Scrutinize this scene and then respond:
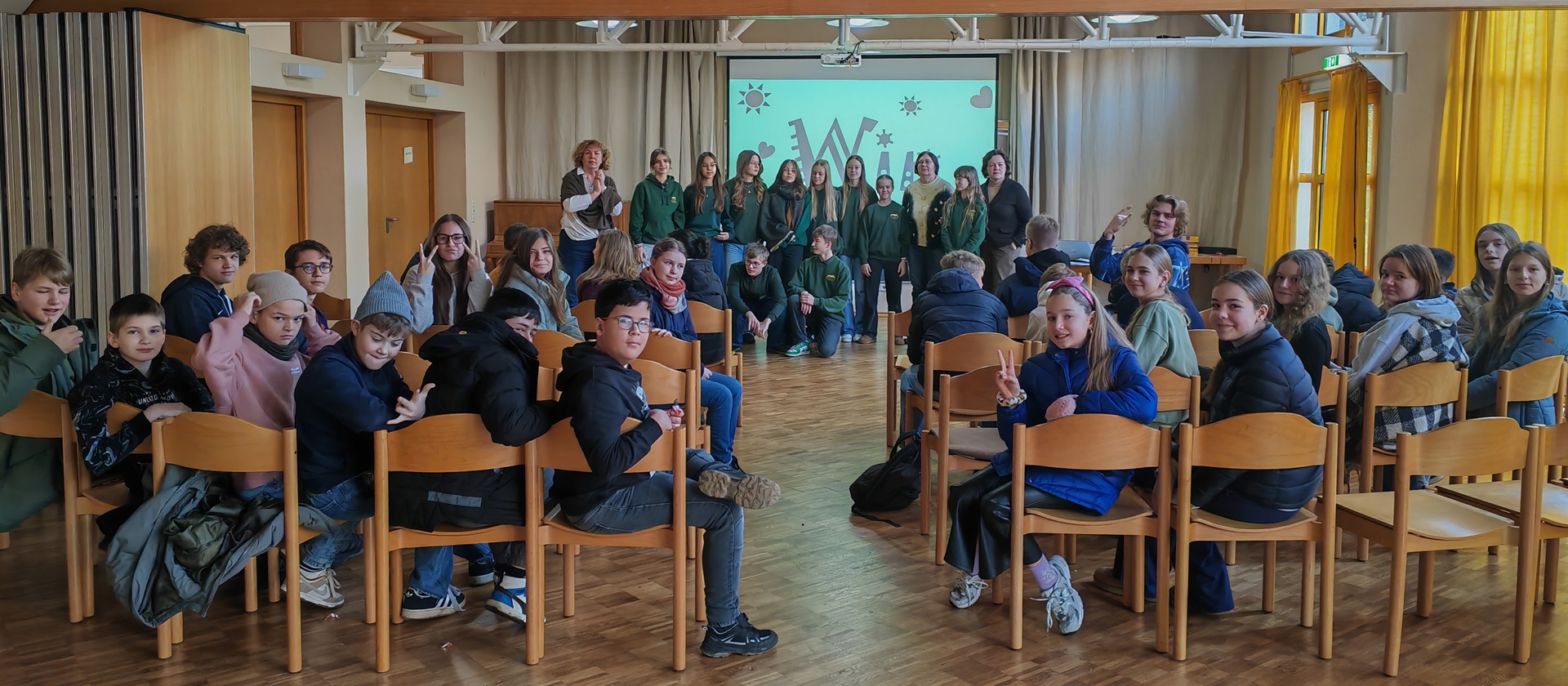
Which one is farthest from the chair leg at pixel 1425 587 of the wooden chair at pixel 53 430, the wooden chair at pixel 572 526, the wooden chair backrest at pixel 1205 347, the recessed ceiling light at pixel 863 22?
the recessed ceiling light at pixel 863 22

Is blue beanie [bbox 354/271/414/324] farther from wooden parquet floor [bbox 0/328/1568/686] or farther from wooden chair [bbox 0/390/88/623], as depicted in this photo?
wooden chair [bbox 0/390/88/623]

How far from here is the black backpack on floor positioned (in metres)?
4.89

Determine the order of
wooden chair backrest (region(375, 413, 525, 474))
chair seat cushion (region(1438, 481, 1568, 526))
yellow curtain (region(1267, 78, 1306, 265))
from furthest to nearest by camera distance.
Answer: yellow curtain (region(1267, 78, 1306, 265))
chair seat cushion (region(1438, 481, 1568, 526))
wooden chair backrest (region(375, 413, 525, 474))

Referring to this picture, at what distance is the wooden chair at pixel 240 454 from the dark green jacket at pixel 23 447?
72 cm

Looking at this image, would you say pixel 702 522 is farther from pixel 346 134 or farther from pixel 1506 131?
pixel 346 134

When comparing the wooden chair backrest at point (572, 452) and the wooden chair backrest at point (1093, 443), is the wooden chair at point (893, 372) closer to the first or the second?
the wooden chair backrest at point (1093, 443)

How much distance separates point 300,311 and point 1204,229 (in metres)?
10.1

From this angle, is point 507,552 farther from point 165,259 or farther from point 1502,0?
point 1502,0

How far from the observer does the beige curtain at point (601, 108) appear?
12.5m

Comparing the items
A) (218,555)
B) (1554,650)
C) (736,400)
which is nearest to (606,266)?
(736,400)

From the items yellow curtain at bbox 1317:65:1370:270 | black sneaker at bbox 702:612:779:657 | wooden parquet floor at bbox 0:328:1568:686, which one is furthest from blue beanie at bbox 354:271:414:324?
yellow curtain at bbox 1317:65:1370:270

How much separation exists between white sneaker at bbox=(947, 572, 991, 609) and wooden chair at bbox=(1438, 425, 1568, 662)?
1.42 metres

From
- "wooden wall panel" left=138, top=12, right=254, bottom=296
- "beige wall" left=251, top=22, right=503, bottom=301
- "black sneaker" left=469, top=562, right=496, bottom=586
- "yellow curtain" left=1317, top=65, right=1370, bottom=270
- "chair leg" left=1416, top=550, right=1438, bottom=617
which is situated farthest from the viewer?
"beige wall" left=251, top=22, right=503, bottom=301

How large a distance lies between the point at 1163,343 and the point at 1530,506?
1.24m
